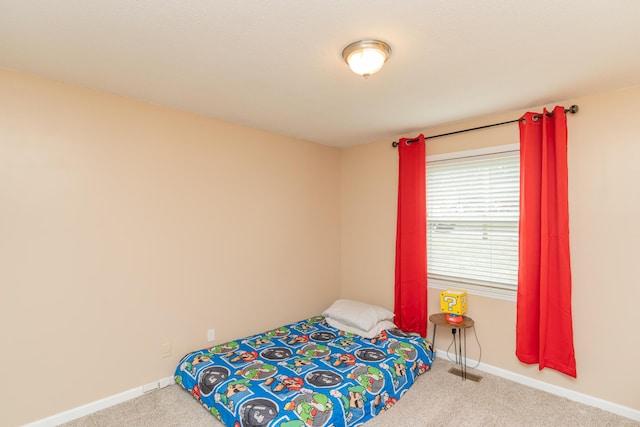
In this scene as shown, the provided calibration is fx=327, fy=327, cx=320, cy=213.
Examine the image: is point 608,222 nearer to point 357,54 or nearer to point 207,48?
point 357,54

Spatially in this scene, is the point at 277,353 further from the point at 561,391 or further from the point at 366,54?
the point at 366,54

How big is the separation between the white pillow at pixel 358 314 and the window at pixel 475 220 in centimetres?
63

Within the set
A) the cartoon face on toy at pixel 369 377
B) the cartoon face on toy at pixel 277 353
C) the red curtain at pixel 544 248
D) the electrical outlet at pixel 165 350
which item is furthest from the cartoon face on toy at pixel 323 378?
the red curtain at pixel 544 248

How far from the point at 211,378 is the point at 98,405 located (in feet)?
2.78

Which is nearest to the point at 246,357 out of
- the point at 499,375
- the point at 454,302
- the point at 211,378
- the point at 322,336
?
the point at 211,378

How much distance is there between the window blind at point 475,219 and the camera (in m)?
2.98

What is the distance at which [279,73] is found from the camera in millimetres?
2189

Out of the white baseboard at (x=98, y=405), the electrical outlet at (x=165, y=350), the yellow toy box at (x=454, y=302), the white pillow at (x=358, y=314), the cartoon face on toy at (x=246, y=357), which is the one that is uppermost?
the yellow toy box at (x=454, y=302)

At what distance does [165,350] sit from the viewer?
9.14ft

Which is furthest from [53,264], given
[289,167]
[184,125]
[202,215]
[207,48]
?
Answer: [289,167]

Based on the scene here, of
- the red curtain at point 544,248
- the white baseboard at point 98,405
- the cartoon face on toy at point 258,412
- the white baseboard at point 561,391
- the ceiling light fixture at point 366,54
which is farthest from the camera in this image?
the red curtain at point 544,248

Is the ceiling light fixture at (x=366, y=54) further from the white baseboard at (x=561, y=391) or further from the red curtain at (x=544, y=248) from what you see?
the white baseboard at (x=561, y=391)

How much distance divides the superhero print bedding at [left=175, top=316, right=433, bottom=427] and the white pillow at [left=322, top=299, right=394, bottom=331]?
14cm

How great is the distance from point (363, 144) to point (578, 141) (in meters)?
2.19
